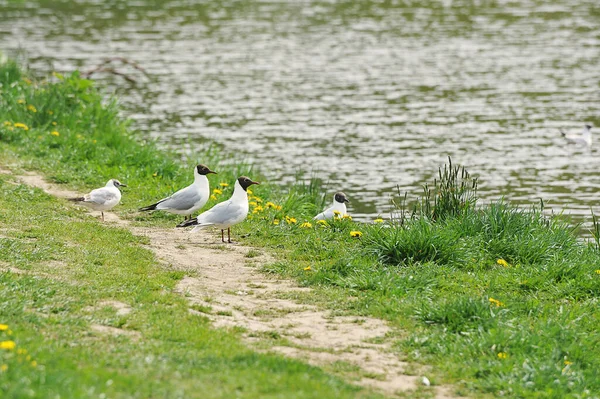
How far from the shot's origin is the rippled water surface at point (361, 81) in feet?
68.3

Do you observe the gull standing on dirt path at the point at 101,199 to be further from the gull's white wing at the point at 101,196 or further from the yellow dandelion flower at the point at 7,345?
the yellow dandelion flower at the point at 7,345

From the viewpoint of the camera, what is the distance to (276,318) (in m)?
9.95

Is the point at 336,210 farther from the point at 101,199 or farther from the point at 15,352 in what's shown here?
the point at 15,352

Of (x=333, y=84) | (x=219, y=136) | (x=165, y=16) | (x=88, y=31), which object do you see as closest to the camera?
(x=219, y=136)

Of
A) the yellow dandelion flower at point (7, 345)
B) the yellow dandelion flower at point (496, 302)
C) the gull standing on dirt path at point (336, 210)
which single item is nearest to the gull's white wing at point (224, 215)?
the gull standing on dirt path at point (336, 210)

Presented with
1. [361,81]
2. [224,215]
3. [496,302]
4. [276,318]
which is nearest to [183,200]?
[224,215]

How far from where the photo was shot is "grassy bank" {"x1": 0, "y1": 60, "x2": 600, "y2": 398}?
857 centimetres

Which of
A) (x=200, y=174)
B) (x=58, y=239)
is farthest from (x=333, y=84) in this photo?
(x=58, y=239)

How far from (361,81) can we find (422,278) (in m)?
20.1

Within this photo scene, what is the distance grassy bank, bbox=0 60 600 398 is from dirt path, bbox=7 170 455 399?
28cm

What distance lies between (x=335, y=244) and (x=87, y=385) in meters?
5.95

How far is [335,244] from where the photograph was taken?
12.7m

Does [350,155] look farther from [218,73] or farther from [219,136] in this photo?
[218,73]

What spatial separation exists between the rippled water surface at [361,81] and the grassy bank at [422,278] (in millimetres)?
3536
